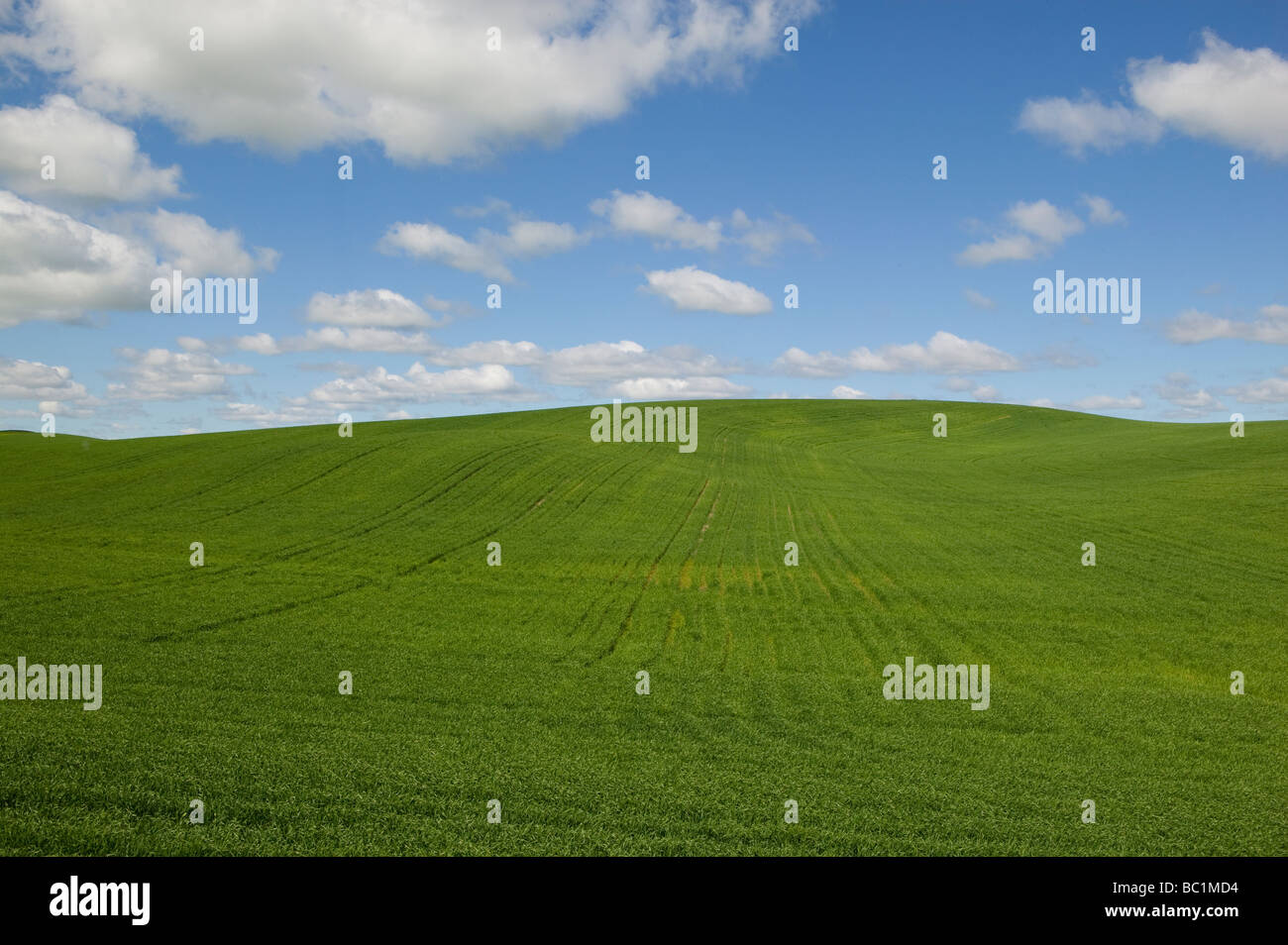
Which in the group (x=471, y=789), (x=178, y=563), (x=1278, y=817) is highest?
(x=178, y=563)

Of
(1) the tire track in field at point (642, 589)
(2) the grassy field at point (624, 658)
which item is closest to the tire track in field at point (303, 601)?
(2) the grassy field at point (624, 658)

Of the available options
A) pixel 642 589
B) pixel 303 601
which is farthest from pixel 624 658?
pixel 303 601

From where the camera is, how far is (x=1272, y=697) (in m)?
20.3

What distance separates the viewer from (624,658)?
76.3 feet

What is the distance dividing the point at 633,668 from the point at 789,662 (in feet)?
14.9

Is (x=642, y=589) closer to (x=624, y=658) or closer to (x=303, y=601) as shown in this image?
(x=624, y=658)

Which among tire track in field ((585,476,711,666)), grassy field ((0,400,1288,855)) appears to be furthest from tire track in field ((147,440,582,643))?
tire track in field ((585,476,711,666))

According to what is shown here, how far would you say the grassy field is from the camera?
39.7ft

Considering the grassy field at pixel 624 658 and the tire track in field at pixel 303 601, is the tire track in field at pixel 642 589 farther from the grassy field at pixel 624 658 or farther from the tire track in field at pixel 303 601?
the tire track in field at pixel 303 601

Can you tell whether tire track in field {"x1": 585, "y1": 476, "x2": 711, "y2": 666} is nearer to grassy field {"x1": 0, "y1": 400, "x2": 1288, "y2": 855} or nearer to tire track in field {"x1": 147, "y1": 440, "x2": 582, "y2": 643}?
grassy field {"x1": 0, "y1": 400, "x2": 1288, "y2": 855}
